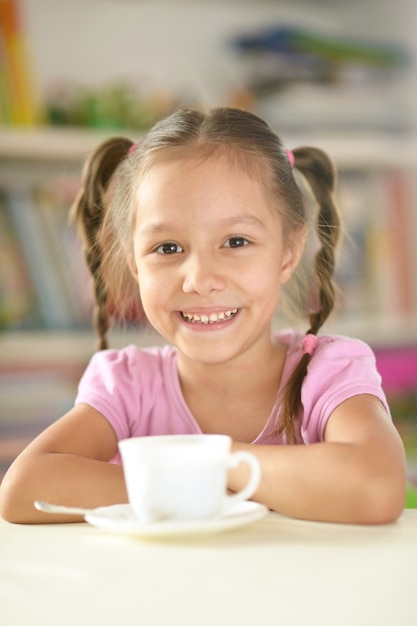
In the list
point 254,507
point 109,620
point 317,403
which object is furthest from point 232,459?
point 317,403

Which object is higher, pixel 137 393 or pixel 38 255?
pixel 38 255

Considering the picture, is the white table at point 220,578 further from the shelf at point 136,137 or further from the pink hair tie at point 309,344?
the shelf at point 136,137

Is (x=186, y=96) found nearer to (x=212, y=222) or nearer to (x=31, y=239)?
(x=31, y=239)

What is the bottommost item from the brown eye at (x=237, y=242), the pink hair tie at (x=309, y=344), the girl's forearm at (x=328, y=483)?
the girl's forearm at (x=328, y=483)

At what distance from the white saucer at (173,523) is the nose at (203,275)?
12.6 inches

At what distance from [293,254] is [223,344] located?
0.18 m

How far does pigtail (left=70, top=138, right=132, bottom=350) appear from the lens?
4.10 ft

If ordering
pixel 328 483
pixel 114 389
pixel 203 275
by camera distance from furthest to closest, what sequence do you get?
pixel 114 389, pixel 203 275, pixel 328 483

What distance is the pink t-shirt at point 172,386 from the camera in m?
1.04

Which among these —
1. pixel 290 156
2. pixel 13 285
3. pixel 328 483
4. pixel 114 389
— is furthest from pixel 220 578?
pixel 13 285

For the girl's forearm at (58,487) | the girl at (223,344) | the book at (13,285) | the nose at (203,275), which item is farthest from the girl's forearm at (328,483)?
the book at (13,285)

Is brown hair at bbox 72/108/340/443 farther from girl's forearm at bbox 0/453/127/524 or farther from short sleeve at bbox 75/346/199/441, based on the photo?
girl's forearm at bbox 0/453/127/524

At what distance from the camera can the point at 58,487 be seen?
0.90m

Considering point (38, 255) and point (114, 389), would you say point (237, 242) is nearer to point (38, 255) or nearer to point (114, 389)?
point (114, 389)
